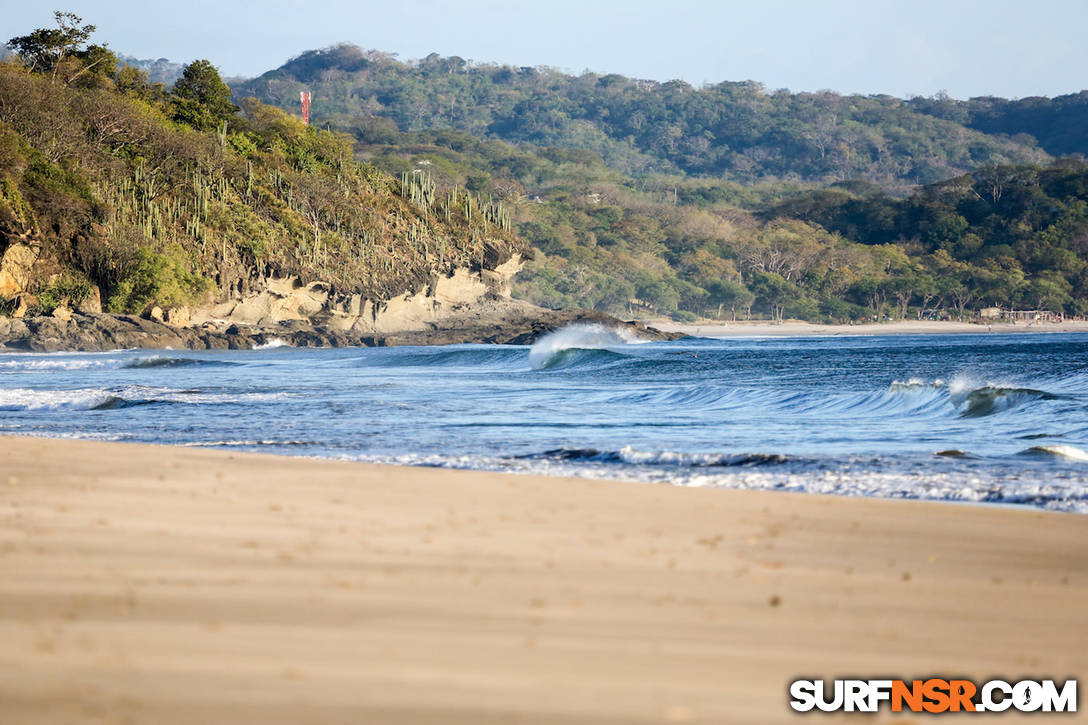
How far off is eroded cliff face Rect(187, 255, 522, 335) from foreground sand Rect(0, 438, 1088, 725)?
176 feet

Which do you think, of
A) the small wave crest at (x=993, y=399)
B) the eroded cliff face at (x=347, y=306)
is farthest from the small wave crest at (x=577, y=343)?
the small wave crest at (x=993, y=399)

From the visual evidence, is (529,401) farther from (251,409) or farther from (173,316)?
(173,316)

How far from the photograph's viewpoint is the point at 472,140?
6063 inches

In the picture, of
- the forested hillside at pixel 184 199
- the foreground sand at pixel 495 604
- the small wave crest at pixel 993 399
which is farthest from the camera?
the forested hillside at pixel 184 199

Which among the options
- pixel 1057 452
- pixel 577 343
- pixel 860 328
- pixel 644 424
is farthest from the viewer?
pixel 860 328

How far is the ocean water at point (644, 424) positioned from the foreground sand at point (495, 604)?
2668 millimetres

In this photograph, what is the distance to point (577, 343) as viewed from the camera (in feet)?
203

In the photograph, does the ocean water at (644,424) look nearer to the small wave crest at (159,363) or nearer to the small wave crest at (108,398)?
the small wave crest at (108,398)

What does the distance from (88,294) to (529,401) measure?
129 ft

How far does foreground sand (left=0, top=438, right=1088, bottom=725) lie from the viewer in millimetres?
3127

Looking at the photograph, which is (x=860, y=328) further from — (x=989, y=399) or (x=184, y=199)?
(x=989, y=399)

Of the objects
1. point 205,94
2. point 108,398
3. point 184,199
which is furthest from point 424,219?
point 108,398

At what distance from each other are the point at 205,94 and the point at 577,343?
35.5 meters

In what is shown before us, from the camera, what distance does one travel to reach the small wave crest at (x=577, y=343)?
41.2 meters
